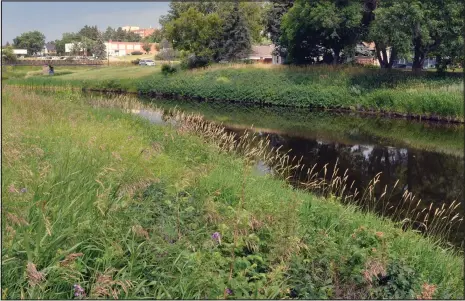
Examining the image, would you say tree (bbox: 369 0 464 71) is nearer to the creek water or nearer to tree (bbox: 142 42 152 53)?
the creek water

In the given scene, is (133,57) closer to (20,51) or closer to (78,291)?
(20,51)

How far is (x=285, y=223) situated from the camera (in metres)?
5.12

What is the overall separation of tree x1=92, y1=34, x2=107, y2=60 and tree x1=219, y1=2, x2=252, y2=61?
21546 mm

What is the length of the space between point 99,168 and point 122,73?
142 feet

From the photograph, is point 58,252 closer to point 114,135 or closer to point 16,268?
point 16,268

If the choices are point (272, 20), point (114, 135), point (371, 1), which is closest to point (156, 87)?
point (272, 20)

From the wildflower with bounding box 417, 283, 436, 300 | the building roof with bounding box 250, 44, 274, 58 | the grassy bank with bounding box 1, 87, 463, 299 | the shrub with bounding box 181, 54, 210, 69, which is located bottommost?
the wildflower with bounding box 417, 283, 436, 300

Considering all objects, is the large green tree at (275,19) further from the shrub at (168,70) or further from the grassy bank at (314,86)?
the shrub at (168,70)

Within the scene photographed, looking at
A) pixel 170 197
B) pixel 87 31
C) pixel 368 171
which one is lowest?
pixel 368 171

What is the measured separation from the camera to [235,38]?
45.9 metres

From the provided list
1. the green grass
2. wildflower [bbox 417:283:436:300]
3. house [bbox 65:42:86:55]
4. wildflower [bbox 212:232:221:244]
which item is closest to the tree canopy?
the green grass

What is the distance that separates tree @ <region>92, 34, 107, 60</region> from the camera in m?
60.5

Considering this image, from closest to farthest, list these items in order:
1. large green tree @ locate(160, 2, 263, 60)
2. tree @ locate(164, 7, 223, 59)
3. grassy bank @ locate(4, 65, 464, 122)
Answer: grassy bank @ locate(4, 65, 464, 122) → tree @ locate(164, 7, 223, 59) → large green tree @ locate(160, 2, 263, 60)

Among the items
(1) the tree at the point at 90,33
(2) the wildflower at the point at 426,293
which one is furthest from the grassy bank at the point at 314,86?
(2) the wildflower at the point at 426,293
